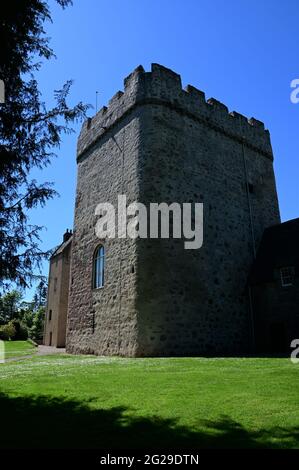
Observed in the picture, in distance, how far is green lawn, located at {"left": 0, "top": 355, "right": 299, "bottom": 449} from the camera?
400cm

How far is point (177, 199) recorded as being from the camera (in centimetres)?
1505

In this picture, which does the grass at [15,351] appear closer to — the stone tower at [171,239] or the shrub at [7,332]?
the stone tower at [171,239]

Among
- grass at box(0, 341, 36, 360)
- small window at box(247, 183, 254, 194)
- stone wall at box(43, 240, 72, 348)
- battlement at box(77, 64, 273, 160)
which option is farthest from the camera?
stone wall at box(43, 240, 72, 348)

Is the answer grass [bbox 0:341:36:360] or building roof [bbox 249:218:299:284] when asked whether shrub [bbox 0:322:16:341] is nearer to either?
grass [bbox 0:341:36:360]

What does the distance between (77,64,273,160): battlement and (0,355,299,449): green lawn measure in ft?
37.8

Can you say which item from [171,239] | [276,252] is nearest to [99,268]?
[171,239]

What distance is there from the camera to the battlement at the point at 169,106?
52.0 feet

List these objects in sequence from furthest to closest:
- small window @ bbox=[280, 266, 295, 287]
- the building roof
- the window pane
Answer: the window pane, the building roof, small window @ bbox=[280, 266, 295, 287]

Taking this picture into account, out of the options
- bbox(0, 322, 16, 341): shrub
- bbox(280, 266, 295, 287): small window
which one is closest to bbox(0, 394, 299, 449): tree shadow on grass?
bbox(280, 266, 295, 287): small window

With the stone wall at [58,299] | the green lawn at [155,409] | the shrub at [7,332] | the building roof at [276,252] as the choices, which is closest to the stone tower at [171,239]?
the building roof at [276,252]

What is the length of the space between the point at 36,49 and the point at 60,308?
21775 millimetres

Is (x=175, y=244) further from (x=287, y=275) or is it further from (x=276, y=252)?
(x=276, y=252)

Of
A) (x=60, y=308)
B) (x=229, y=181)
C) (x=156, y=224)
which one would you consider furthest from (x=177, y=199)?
(x=60, y=308)

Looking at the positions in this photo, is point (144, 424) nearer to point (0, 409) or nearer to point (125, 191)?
point (0, 409)
